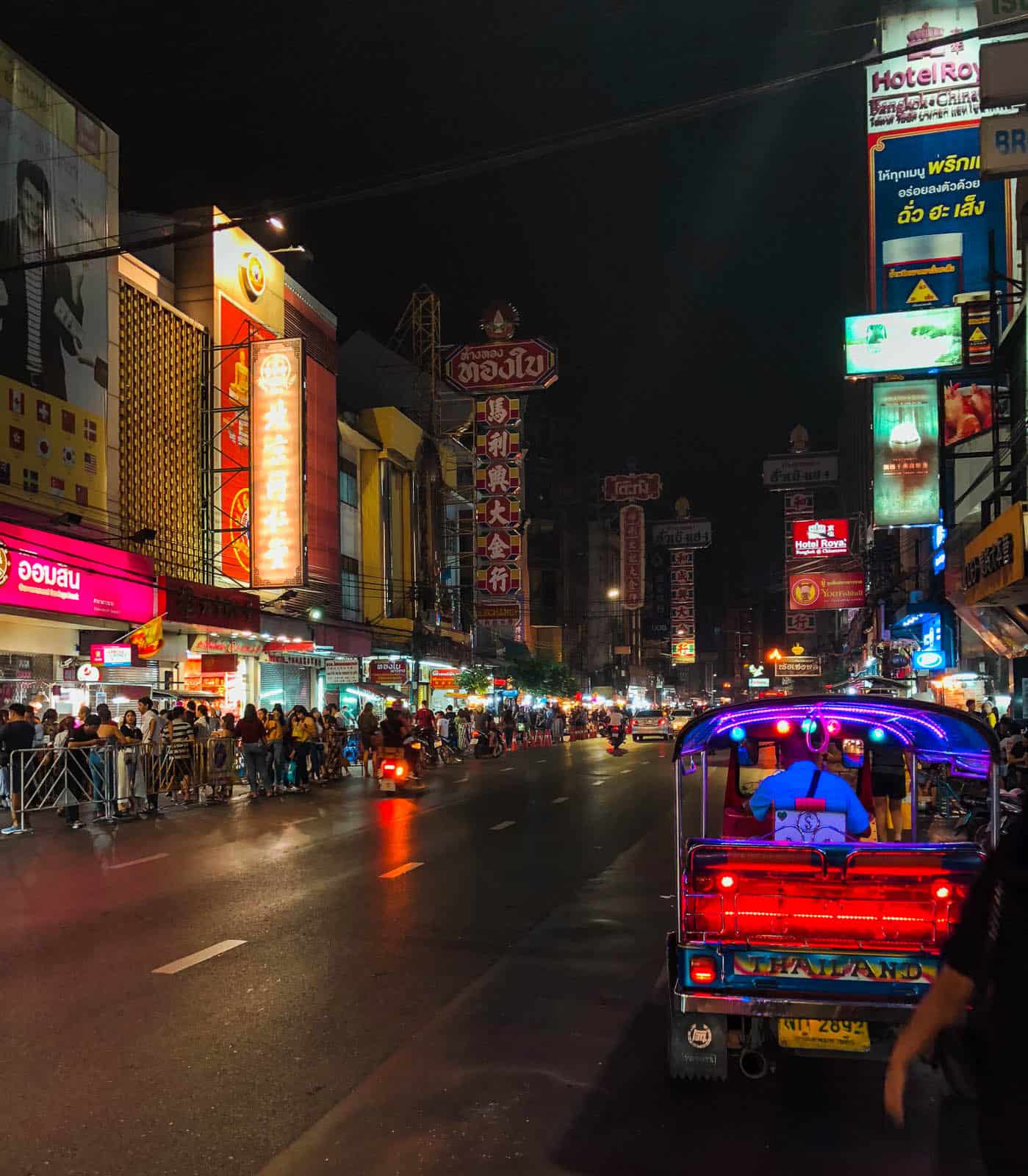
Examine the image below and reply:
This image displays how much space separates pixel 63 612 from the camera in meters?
21.4

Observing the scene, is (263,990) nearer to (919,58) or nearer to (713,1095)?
(713,1095)

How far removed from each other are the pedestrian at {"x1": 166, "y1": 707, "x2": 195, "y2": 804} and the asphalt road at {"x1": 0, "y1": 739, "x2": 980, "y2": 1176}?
7.34m

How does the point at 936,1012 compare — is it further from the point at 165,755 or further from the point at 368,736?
the point at 368,736

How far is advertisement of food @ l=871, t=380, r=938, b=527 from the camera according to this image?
112 feet

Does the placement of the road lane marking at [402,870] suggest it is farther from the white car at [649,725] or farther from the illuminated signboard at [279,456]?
the white car at [649,725]

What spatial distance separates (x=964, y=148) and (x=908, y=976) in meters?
35.1

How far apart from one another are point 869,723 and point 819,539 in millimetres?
61227

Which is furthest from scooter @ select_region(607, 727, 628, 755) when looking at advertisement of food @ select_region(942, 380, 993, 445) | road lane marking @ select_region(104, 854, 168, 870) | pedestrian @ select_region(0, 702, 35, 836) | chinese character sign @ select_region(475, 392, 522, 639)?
road lane marking @ select_region(104, 854, 168, 870)

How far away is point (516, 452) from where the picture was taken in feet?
163

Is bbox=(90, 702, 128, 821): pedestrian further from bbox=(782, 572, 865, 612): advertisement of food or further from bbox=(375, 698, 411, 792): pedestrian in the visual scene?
bbox=(782, 572, 865, 612): advertisement of food

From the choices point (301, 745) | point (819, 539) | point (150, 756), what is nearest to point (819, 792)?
point (150, 756)

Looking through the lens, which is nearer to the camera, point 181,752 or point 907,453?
point 181,752

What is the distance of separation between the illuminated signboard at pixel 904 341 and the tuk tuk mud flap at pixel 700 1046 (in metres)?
29.0

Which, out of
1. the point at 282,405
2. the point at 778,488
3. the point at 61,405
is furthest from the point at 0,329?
the point at 778,488
